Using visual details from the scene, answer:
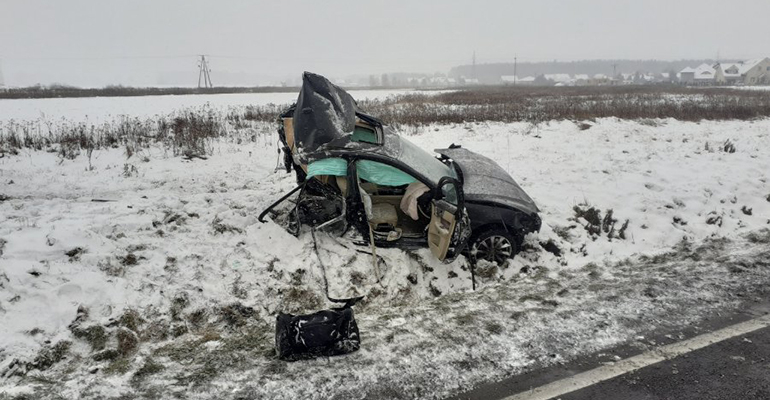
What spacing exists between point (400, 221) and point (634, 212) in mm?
4212

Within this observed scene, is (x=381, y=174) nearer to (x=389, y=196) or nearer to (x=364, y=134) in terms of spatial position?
(x=389, y=196)

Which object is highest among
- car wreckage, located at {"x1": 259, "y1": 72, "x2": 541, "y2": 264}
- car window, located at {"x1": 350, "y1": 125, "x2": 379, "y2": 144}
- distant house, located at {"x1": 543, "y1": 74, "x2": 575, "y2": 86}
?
distant house, located at {"x1": 543, "y1": 74, "x2": 575, "y2": 86}

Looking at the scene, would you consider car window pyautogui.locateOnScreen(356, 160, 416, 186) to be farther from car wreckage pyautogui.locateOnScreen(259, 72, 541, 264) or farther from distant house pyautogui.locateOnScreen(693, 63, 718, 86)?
distant house pyautogui.locateOnScreen(693, 63, 718, 86)

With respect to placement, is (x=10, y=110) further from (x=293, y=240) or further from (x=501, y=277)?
(x=501, y=277)

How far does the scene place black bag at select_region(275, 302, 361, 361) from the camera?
3568 mm

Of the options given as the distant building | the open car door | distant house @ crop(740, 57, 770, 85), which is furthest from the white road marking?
distant house @ crop(740, 57, 770, 85)

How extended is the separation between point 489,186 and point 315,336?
3.17 metres

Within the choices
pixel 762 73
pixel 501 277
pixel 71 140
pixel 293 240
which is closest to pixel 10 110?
pixel 71 140

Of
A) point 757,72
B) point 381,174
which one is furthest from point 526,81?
point 381,174

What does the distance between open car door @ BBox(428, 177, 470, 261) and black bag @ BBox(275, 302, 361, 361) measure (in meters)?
1.61

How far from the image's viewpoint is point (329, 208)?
5.43 meters

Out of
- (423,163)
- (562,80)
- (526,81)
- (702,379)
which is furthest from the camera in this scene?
(526,81)

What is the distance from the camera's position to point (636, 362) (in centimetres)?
350

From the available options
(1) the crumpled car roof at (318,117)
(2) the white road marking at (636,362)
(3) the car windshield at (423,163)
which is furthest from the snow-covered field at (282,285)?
(1) the crumpled car roof at (318,117)
